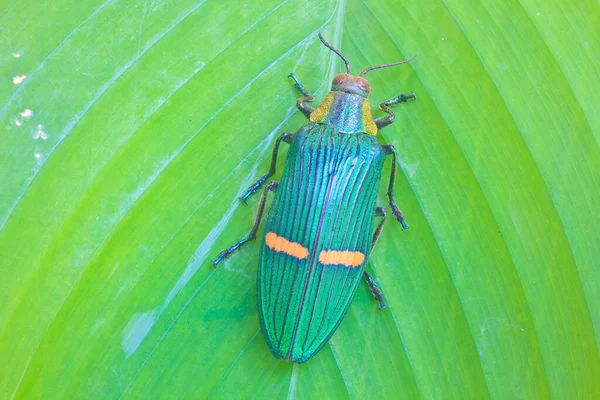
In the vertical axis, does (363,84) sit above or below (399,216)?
above

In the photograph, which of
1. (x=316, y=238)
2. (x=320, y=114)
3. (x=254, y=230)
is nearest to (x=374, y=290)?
(x=316, y=238)

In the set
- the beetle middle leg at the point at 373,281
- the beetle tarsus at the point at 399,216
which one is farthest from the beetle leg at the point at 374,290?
the beetle tarsus at the point at 399,216

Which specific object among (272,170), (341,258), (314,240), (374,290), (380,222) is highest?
(272,170)

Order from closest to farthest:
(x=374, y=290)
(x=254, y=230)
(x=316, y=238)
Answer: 1. (x=316, y=238)
2. (x=374, y=290)
3. (x=254, y=230)

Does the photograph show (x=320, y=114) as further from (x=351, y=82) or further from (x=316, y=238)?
(x=316, y=238)

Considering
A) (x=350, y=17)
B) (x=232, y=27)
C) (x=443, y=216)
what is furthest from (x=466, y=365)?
(x=232, y=27)

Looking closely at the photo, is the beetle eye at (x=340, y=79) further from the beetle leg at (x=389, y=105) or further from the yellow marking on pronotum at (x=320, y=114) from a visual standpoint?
the beetle leg at (x=389, y=105)

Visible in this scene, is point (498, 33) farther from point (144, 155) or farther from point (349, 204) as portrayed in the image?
point (144, 155)
